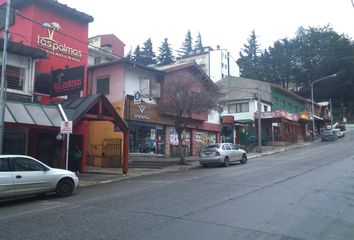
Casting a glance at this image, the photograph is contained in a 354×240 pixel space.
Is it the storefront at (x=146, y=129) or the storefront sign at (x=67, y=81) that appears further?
the storefront at (x=146, y=129)

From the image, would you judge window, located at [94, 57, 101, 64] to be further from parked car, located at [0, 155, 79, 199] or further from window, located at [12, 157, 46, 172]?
window, located at [12, 157, 46, 172]

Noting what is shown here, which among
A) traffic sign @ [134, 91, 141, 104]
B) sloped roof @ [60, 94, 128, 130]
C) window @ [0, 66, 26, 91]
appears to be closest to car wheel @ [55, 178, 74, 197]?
sloped roof @ [60, 94, 128, 130]

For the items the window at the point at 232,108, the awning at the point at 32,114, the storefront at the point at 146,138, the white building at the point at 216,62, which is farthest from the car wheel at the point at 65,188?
the white building at the point at 216,62

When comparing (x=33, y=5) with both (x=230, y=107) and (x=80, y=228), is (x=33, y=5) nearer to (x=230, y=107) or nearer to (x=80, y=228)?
(x=80, y=228)

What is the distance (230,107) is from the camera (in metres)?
51.7

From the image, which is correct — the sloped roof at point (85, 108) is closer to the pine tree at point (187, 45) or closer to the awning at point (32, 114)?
the awning at point (32, 114)

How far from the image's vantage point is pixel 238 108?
1999 inches

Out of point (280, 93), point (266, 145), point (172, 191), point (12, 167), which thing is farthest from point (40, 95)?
point (280, 93)

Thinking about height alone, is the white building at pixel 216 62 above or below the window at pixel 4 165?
above

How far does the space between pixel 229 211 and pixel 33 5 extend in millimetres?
19126

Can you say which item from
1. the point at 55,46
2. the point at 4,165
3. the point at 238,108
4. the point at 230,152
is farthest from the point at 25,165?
the point at 238,108

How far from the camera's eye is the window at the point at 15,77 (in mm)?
19125

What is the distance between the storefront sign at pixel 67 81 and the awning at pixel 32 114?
6.61 ft

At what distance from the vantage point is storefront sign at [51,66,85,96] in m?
19.3
